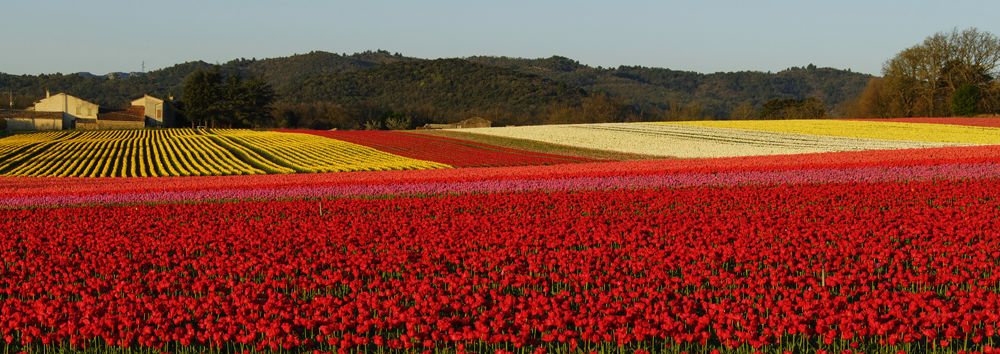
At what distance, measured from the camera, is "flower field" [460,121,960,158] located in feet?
174

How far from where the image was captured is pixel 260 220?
19.4 meters

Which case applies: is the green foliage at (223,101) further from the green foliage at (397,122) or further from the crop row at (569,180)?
the crop row at (569,180)

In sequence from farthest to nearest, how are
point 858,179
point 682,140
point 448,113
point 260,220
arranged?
point 448,113
point 682,140
point 858,179
point 260,220

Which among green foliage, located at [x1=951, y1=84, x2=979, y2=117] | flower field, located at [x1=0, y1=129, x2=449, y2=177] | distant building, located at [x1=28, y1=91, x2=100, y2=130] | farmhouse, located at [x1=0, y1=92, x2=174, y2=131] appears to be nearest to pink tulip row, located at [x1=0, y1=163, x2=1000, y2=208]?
flower field, located at [x1=0, y1=129, x2=449, y2=177]

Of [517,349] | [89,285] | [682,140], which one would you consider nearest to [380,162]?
[682,140]

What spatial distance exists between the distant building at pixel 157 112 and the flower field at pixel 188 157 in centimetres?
5641

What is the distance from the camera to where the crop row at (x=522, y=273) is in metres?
9.09

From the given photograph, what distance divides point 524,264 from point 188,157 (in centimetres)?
4368

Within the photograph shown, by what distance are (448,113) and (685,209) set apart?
451 ft

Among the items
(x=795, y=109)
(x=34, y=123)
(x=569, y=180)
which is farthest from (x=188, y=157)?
(x=795, y=109)

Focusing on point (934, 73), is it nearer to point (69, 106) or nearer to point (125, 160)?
point (125, 160)

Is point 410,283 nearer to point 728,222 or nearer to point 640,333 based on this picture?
point 640,333

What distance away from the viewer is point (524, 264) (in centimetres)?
1323

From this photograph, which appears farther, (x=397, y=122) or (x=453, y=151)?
(x=397, y=122)
